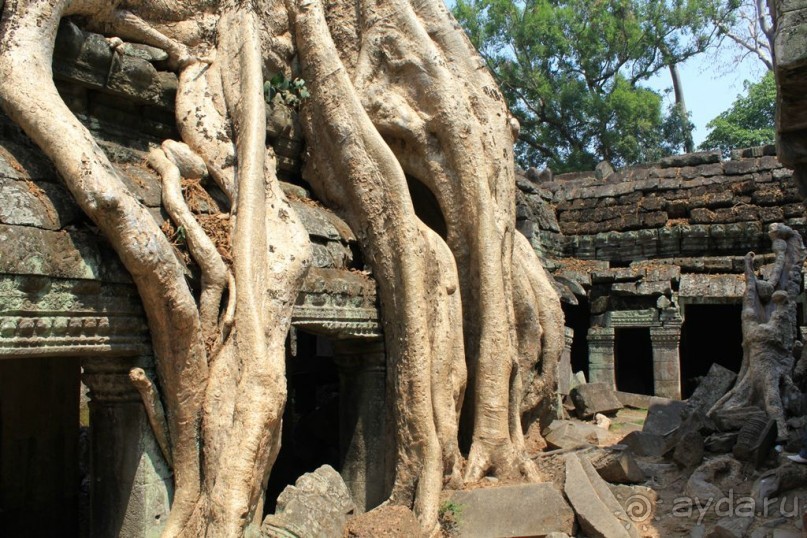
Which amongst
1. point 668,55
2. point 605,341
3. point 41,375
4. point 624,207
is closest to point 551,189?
point 624,207

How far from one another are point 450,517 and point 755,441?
268 centimetres

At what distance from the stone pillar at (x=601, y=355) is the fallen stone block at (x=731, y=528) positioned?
6.01m

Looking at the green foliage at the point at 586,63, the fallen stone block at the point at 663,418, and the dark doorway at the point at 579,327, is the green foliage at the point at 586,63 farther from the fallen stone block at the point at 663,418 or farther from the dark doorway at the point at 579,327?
the fallen stone block at the point at 663,418

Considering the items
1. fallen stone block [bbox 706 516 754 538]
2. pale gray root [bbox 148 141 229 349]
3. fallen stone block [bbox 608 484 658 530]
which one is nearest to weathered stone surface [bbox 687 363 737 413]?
fallen stone block [bbox 608 484 658 530]

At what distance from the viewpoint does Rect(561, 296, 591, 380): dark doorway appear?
11586 millimetres

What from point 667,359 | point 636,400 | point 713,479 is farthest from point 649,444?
point 667,359

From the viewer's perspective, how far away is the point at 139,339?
350 centimetres

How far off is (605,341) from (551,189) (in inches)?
110

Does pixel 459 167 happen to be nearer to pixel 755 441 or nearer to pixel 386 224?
pixel 386 224

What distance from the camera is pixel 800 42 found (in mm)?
2791

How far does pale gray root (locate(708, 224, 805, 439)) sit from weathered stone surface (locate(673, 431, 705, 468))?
0.84 metres

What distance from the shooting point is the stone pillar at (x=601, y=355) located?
1052cm

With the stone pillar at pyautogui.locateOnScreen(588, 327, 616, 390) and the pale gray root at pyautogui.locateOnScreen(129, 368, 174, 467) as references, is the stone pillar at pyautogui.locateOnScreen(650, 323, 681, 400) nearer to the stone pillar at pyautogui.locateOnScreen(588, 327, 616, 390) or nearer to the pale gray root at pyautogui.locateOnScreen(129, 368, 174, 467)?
the stone pillar at pyautogui.locateOnScreen(588, 327, 616, 390)

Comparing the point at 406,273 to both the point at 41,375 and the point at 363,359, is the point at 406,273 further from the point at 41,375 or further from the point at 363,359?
the point at 41,375
